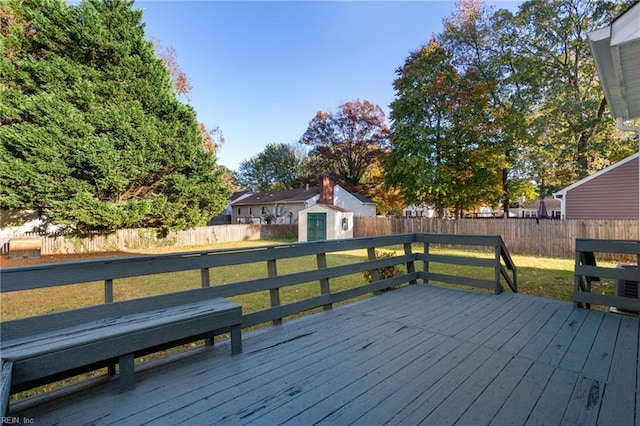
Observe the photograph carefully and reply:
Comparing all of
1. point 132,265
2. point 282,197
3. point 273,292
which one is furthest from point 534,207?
point 132,265

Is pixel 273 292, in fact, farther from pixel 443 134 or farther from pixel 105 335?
pixel 443 134

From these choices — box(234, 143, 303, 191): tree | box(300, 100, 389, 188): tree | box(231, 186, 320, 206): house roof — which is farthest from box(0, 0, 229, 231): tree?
box(234, 143, 303, 191): tree

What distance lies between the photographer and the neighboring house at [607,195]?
10820mm

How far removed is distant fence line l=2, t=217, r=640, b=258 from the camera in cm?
1081

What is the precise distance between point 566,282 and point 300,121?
30.5 m

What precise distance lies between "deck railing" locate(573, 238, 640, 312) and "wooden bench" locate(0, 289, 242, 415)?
413 centimetres

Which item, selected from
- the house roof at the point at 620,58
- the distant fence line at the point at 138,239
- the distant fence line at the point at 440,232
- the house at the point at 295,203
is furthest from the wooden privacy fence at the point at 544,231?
the distant fence line at the point at 138,239

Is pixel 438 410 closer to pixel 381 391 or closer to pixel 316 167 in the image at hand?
pixel 381 391

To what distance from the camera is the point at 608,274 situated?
11.8 ft

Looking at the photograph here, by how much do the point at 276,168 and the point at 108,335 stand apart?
4010 cm

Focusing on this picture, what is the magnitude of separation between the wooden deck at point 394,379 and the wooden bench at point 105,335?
0.79 feet

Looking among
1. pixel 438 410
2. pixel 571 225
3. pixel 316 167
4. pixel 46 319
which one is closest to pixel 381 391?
pixel 438 410

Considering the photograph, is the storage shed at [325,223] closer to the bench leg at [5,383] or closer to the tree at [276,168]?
the bench leg at [5,383]

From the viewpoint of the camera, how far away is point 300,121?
33844mm
